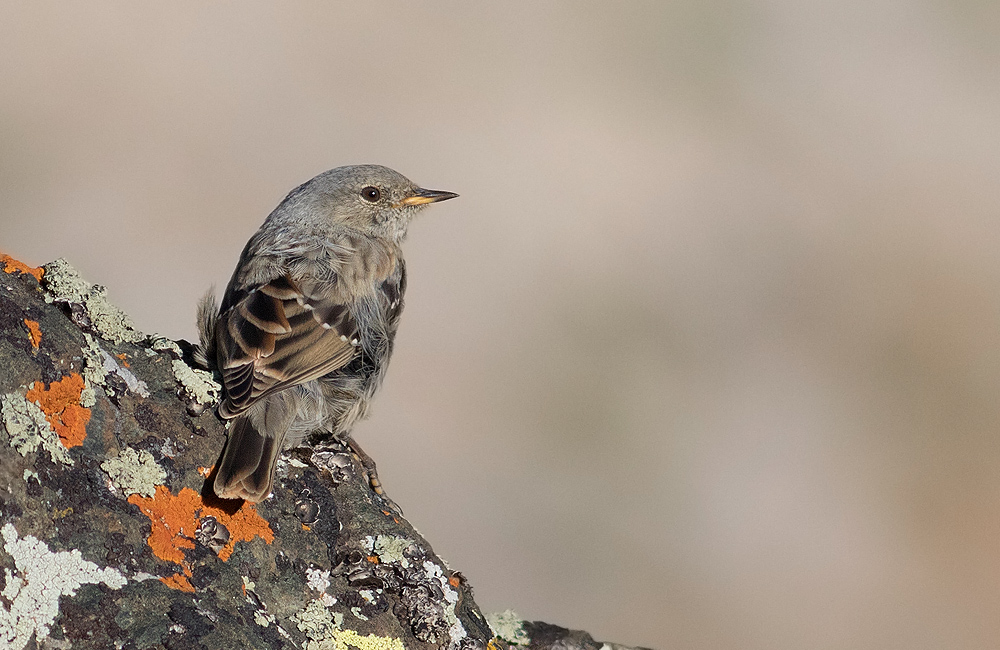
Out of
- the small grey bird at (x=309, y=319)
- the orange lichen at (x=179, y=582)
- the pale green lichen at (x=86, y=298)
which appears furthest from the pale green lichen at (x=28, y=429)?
the pale green lichen at (x=86, y=298)

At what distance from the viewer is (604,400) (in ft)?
47.3

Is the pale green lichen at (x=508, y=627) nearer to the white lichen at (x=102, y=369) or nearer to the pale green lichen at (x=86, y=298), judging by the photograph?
the white lichen at (x=102, y=369)

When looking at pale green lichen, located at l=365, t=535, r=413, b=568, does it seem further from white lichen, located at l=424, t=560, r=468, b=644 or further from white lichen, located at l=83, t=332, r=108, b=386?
white lichen, located at l=83, t=332, r=108, b=386

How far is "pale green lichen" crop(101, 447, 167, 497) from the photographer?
11.3 ft

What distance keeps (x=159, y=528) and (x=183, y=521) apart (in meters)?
0.14

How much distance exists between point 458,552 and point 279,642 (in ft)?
27.6

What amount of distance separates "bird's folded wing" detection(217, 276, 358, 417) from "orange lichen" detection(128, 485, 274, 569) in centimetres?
47

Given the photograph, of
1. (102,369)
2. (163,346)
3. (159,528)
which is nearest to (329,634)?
(159,528)

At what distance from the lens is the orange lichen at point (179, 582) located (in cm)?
322

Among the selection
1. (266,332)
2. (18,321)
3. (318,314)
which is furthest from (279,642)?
(318,314)

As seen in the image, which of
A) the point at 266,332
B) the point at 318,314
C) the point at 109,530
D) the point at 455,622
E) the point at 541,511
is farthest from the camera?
the point at 541,511

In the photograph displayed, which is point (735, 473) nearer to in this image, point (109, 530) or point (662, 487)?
point (662, 487)

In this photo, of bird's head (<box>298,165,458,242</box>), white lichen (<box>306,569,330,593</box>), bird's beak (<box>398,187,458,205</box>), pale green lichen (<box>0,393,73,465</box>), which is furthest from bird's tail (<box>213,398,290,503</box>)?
bird's beak (<box>398,187,458,205</box>)

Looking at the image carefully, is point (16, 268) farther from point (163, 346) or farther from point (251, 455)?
point (251, 455)
